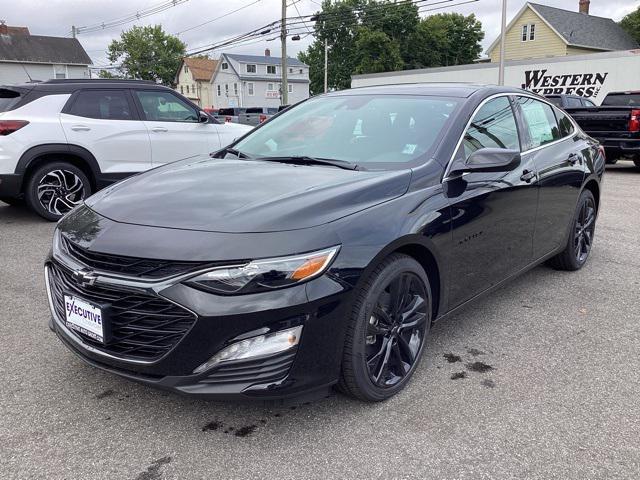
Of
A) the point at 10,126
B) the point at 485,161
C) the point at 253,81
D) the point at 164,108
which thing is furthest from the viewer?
the point at 253,81

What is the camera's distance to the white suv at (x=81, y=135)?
264 inches

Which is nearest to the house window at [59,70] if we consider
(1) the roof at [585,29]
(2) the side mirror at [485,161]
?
(1) the roof at [585,29]

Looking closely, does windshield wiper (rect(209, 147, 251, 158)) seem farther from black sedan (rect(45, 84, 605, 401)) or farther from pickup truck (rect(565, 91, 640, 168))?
pickup truck (rect(565, 91, 640, 168))

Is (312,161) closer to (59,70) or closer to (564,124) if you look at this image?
(564,124)

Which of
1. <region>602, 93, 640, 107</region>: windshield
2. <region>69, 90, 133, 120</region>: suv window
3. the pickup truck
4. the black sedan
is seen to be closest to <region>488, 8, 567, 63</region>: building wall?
<region>602, 93, 640, 107</region>: windshield

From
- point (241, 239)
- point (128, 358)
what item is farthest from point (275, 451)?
point (241, 239)

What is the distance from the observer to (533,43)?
43188 mm

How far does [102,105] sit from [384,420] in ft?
20.5

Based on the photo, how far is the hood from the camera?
246 cm

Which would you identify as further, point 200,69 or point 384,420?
point 200,69

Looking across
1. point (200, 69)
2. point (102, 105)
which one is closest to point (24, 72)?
point (200, 69)

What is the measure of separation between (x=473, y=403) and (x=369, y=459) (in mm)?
742

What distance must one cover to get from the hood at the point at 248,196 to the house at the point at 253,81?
211ft

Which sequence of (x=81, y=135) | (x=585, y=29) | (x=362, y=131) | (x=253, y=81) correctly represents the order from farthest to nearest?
(x=253, y=81) < (x=585, y=29) < (x=81, y=135) < (x=362, y=131)
